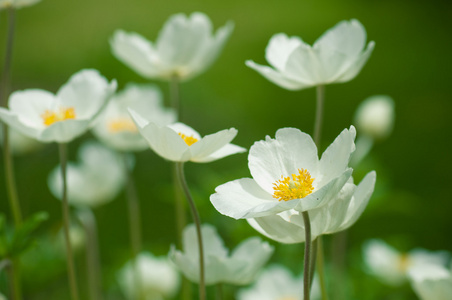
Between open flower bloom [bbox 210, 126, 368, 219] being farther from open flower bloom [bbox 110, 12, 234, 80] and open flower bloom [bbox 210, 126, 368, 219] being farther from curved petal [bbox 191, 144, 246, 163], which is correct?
open flower bloom [bbox 110, 12, 234, 80]

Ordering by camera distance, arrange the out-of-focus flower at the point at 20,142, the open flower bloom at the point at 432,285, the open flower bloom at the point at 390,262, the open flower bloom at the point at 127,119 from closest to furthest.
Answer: the open flower bloom at the point at 432,285 < the open flower bloom at the point at 127,119 < the open flower bloom at the point at 390,262 < the out-of-focus flower at the point at 20,142

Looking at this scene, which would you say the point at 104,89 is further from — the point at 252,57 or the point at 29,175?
the point at 252,57

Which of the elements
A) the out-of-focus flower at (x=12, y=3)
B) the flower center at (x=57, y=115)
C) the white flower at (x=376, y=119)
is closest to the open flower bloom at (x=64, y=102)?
the flower center at (x=57, y=115)

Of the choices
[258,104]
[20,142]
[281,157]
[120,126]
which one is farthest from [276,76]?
[258,104]

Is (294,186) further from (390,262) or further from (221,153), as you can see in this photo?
(390,262)

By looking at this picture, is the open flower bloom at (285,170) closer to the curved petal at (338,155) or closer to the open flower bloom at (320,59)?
the curved petal at (338,155)


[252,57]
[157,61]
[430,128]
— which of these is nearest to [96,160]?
[157,61]
